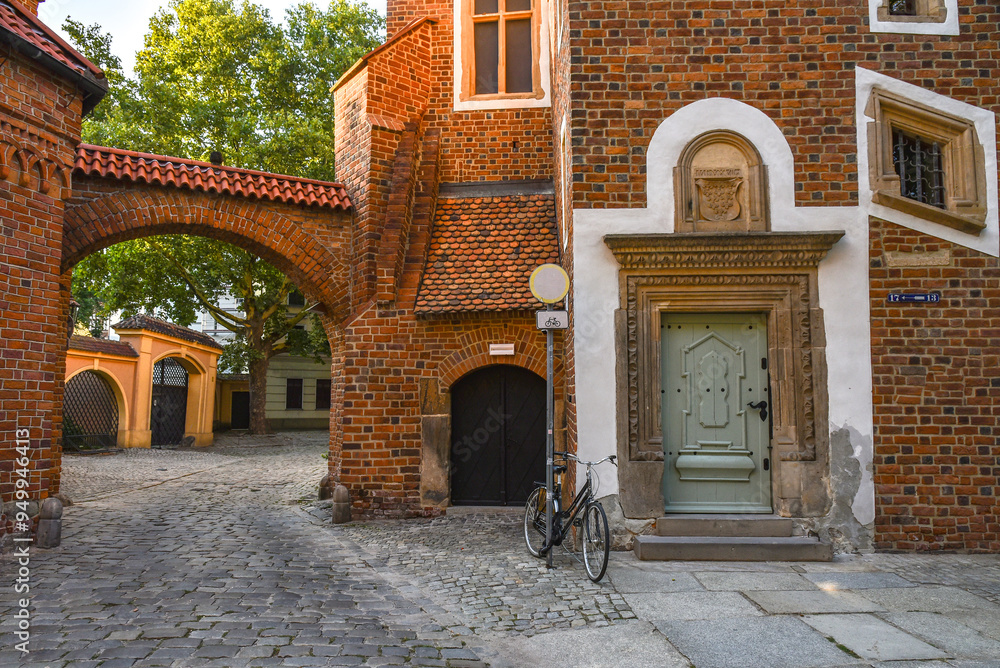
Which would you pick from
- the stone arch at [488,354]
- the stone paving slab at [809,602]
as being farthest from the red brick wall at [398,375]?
the stone paving slab at [809,602]

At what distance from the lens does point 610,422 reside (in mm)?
6695

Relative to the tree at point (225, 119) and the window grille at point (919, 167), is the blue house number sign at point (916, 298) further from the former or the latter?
the tree at point (225, 119)

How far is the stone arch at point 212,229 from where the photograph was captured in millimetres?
8453

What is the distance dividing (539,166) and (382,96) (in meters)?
2.52

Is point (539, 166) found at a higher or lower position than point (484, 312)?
higher

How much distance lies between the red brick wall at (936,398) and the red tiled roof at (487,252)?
4018 millimetres

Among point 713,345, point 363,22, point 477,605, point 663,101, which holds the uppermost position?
point 363,22

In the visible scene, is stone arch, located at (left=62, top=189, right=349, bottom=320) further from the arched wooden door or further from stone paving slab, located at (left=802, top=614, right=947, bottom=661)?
stone paving slab, located at (left=802, top=614, right=947, bottom=661)

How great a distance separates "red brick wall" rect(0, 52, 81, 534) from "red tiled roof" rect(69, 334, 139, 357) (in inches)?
414

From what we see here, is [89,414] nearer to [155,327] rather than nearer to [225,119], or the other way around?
[155,327]

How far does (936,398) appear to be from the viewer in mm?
6668

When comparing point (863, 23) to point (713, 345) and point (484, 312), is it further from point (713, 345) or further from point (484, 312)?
point (484, 312)

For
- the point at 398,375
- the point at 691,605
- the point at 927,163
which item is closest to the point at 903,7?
the point at 927,163

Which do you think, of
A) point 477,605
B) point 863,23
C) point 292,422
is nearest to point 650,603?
point 477,605
